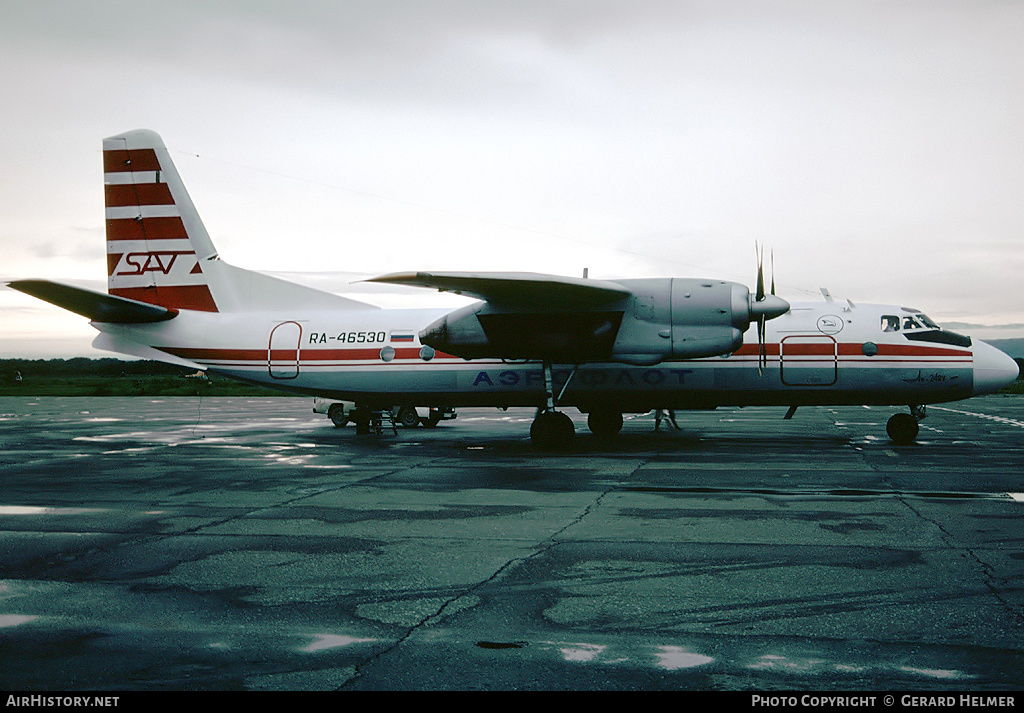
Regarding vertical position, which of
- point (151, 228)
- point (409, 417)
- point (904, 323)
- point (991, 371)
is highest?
point (151, 228)

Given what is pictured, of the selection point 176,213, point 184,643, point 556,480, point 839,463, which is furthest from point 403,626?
point 176,213

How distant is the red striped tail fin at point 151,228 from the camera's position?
22.2 meters

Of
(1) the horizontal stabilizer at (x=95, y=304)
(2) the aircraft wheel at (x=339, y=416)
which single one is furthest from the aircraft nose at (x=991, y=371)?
(1) the horizontal stabilizer at (x=95, y=304)

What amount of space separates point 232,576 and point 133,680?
2.49m

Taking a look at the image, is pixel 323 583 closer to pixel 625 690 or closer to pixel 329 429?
pixel 625 690

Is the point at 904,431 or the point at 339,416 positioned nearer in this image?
the point at 904,431

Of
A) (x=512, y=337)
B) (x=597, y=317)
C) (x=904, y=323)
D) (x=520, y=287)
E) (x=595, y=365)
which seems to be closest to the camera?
(x=520, y=287)

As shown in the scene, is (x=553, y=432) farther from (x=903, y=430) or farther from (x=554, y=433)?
(x=903, y=430)

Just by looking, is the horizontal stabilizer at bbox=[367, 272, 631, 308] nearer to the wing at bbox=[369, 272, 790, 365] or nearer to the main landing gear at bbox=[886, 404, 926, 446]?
the wing at bbox=[369, 272, 790, 365]

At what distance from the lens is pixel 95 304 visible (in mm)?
20000

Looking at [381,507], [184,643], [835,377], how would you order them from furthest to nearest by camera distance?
[835,377] → [381,507] → [184,643]

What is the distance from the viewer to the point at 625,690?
14.1 ft

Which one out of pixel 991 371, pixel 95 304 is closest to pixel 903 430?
pixel 991 371

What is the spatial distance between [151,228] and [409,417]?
10655mm
